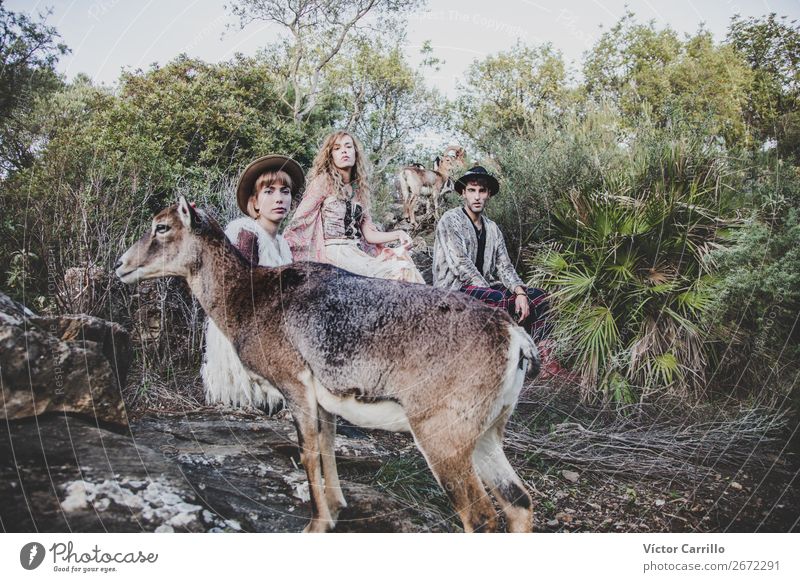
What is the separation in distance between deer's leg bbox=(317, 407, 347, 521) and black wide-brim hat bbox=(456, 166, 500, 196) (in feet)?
5.94

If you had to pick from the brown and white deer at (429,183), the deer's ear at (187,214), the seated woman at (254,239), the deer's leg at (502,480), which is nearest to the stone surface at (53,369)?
the seated woman at (254,239)

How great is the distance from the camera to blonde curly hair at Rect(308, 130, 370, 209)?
133 inches

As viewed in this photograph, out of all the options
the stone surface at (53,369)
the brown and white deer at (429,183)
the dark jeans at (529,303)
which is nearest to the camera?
the stone surface at (53,369)

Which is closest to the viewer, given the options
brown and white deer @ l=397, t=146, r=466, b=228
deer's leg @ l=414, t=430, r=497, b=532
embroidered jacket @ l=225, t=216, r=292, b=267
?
deer's leg @ l=414, t=430, r=497, b=532

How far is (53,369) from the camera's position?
2.92 m

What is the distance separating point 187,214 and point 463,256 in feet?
5.64

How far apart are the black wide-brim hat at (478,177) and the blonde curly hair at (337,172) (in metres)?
0.66

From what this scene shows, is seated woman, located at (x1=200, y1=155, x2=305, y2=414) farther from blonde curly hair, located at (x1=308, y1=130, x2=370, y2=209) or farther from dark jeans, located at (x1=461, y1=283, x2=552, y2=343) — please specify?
dark jeans, located at (x1=461, y1=283, x2=552, y2=343)

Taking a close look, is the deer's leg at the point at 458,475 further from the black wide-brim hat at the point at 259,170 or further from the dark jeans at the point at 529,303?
the black wide-brim hat at the point at 259,170

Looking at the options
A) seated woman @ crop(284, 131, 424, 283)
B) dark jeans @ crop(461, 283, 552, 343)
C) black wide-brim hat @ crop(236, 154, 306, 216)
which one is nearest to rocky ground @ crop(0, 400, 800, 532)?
dark jeans @ crop(461, 283, 552, 343)

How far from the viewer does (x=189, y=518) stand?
277 centimetres

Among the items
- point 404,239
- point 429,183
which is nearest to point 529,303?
point 404,239

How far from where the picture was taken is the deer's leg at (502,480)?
8.63 ft
